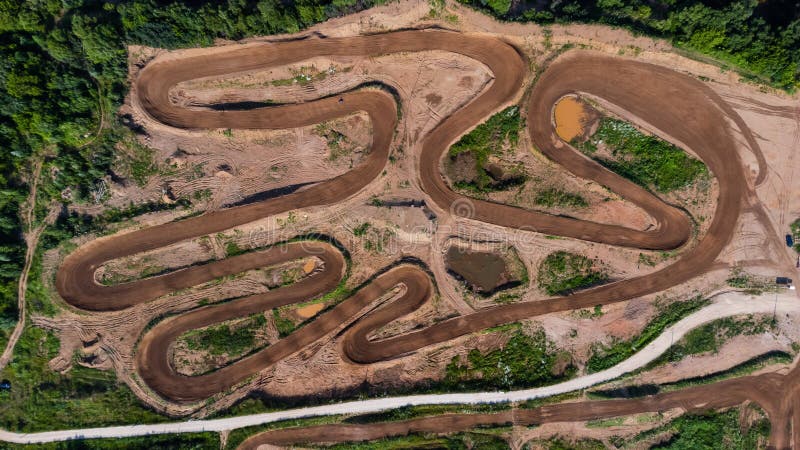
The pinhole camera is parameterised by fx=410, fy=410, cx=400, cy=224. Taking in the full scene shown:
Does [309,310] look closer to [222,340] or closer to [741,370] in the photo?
[222,340]

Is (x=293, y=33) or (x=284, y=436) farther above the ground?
(x=293, y=33)

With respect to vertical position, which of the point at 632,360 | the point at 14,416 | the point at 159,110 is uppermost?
the point at 159,110

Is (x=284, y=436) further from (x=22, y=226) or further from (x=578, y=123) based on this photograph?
(x=578, y=123)

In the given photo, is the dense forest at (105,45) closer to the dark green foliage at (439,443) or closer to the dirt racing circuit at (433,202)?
the dirt racing circuit at (433,202)

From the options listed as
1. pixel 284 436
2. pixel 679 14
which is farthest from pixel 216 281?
pixel 679 14

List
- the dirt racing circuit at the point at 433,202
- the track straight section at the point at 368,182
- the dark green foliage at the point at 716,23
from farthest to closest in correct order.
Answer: the track straight section at the point at 368,182
the dirt racing circuit at the point at 433,202
the dark green foliage at the point at 716,23

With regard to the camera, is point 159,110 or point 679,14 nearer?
point 679,14

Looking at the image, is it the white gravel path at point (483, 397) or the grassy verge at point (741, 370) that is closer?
the grassy verge at point (741, 370)

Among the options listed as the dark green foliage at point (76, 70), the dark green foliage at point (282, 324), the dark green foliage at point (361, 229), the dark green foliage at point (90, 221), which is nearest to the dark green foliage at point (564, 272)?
the dark green foliage at point (361, 229)
